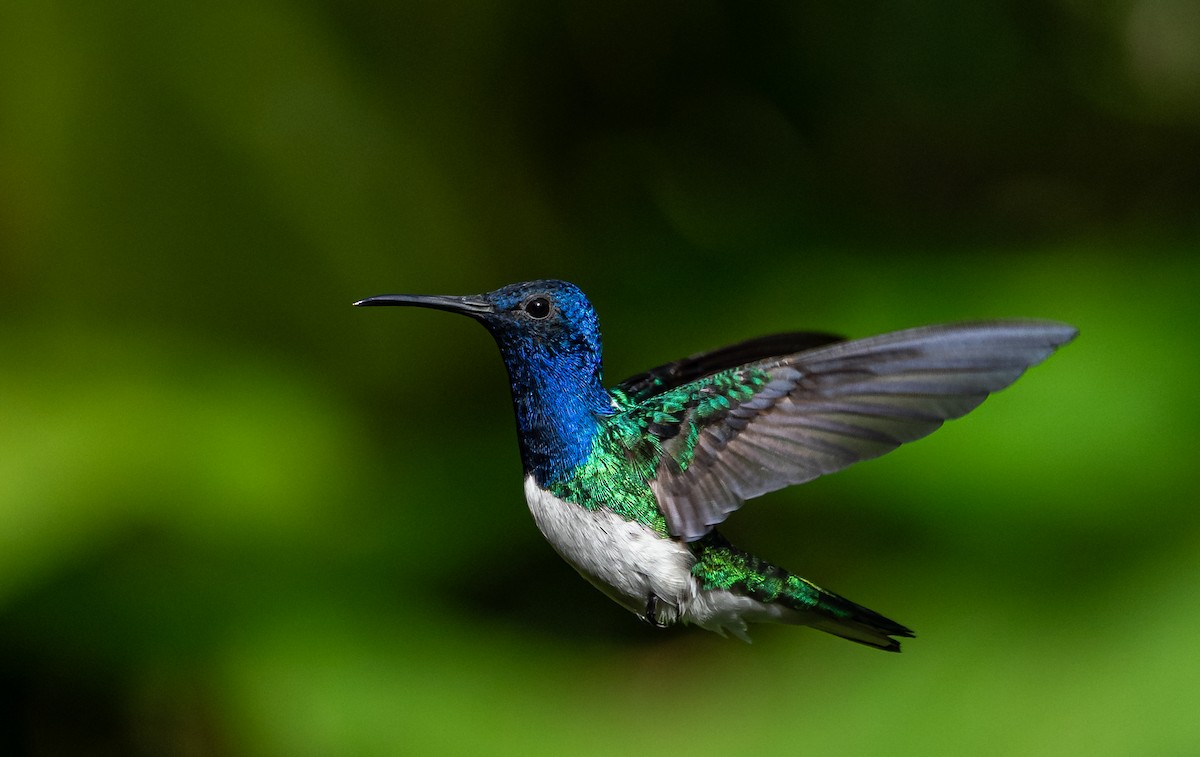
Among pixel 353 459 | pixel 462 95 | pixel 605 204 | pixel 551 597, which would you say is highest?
pixel 462 95

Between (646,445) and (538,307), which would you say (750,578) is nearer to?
(646,445)

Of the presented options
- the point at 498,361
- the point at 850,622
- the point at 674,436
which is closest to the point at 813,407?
the point at 674,436

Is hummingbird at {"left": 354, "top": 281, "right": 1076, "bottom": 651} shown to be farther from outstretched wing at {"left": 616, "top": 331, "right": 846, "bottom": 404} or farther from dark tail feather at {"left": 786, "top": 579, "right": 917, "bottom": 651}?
outstretched wing at {"left": 616, "top": 331, "right": 846, "bottom": 404}

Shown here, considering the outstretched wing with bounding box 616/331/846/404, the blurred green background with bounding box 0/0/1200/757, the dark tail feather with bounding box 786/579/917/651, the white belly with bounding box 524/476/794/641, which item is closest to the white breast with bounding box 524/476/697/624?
the white belly with bounding box 524/476/794/641

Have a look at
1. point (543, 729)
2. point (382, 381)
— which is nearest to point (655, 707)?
point (543, 729)

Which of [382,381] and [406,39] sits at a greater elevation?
[406,39]

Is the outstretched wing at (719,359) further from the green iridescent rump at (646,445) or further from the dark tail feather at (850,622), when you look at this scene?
the dark tail feather at (850,622)

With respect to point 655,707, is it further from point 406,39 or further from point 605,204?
point 406,39

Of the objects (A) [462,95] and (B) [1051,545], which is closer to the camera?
(B) [1051,545]
